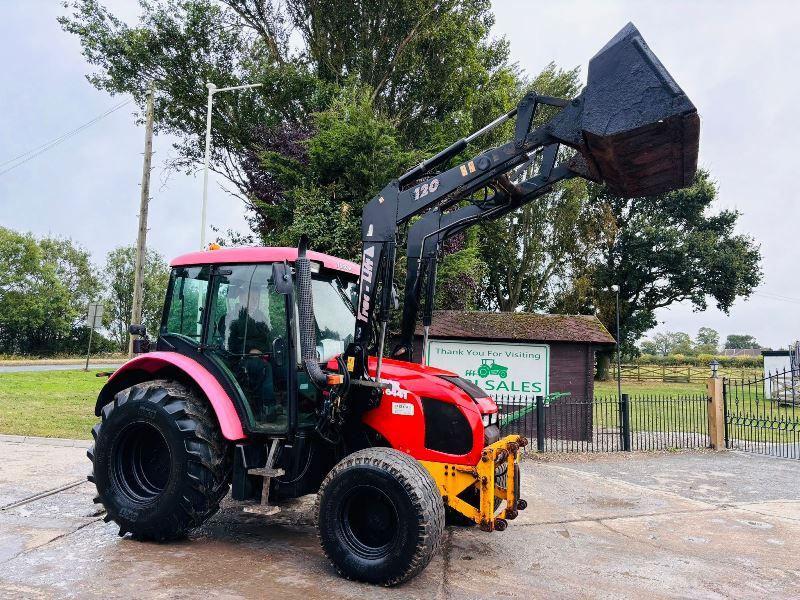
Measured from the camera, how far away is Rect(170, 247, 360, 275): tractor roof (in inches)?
212

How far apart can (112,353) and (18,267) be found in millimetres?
10470

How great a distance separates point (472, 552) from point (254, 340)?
2.71 meters

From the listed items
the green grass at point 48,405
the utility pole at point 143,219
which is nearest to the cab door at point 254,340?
the green grass at point 48,405

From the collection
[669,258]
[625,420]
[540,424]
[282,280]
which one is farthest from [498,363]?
[669,258]

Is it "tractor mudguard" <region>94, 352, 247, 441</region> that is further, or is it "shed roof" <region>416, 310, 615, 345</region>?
"shed roof" <region>416, 310, 615, 345</region>

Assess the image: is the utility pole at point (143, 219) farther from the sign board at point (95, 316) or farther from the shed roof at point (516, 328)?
the sign board at point (95, 316)

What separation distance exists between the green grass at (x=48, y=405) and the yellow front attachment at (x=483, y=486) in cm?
817

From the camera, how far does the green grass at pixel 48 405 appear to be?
36.1 feet

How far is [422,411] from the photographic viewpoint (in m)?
5.01

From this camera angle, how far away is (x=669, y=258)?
113 feet

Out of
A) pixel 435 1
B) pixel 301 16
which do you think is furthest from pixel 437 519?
pixel 301 16

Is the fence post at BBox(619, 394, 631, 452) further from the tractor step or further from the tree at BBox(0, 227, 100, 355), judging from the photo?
the tree at BBox(0, 227, 100, 355)

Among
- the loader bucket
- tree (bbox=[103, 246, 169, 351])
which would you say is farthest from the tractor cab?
tree (bbox=[103, 246, 169, 351])

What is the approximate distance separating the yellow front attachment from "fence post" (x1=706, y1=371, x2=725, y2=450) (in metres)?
8.79
